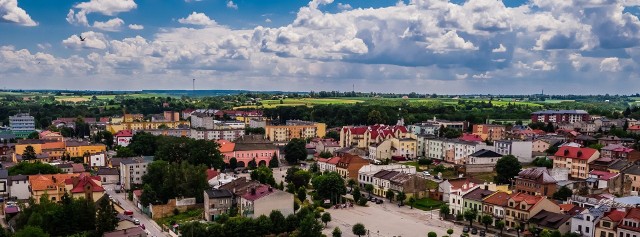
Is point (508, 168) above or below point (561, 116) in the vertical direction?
below

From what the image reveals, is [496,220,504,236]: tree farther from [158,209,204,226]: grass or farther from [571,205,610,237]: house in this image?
[158,209,204,226]: grass

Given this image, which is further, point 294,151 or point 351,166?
point 294,151

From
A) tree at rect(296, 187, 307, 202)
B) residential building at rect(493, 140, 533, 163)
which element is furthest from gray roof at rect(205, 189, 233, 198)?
residential building at rect(493, 140, 533, 163)

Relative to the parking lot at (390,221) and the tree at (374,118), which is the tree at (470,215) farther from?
the tree at (374,118)

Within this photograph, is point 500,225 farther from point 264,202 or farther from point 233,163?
point 233,163

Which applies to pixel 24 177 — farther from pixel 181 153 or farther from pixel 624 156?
pixel 624 156

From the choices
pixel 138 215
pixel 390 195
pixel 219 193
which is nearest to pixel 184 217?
pixel 219 193

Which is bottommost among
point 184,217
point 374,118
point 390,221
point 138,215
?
point 138,215

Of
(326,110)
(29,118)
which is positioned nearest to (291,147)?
(326,110)
